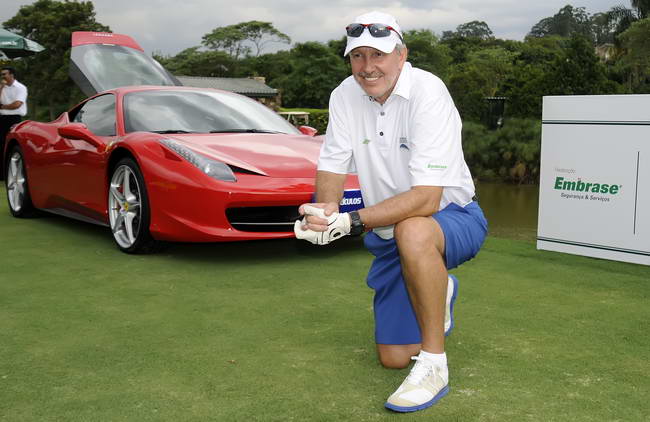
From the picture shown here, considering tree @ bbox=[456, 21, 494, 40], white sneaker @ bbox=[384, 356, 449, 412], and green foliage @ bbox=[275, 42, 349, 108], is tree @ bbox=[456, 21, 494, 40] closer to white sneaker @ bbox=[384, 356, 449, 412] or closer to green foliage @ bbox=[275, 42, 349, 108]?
green foliage @ bbox=[275, 42, 349, 108]

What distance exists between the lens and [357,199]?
17.2ft

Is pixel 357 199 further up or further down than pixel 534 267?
further up

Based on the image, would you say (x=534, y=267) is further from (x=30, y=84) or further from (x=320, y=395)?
(x=30, y=84)

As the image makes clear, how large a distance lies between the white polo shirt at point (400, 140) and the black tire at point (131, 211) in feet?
→ 7.94

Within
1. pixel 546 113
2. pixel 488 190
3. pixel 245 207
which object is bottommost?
pixel 488 190

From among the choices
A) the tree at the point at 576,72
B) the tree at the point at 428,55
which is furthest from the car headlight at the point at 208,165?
the tree at the point at 428,55

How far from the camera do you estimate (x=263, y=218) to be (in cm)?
507

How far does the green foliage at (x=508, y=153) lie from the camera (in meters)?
21.1

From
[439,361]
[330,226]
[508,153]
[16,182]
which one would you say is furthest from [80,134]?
[508,153]

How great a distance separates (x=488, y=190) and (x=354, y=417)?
650 inches

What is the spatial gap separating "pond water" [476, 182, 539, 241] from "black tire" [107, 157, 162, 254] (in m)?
5.07

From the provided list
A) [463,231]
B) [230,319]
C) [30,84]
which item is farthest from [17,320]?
[30,84]

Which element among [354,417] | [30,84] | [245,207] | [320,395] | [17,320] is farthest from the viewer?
[30,84]

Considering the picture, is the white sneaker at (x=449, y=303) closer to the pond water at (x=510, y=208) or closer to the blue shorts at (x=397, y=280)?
the blue shorts at (x=397, y=280)
